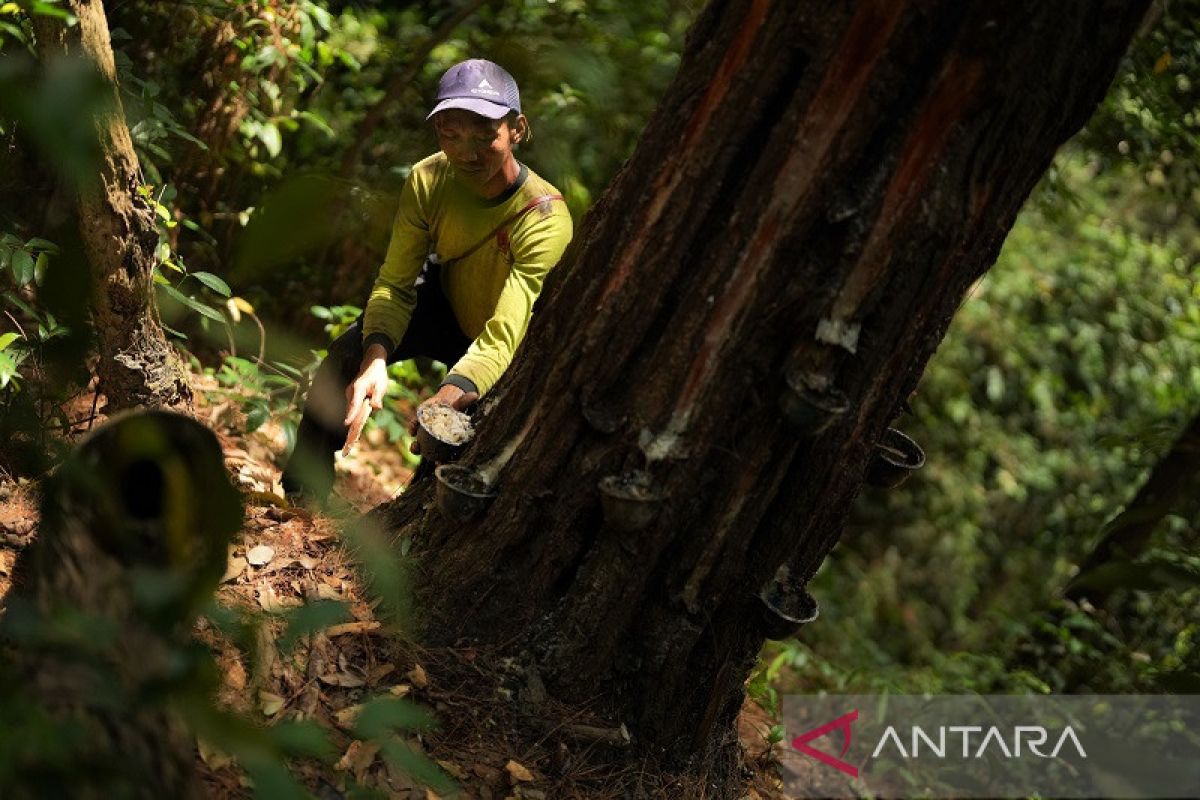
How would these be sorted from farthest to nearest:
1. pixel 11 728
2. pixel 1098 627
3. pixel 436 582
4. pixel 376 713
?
pixel 1098 627 → pixel 436 582 → pixel 376 713 → pixel 11 728

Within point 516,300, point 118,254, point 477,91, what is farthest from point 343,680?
point 477,91

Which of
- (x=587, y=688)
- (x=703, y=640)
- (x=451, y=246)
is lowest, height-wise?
(x=587, y=688)

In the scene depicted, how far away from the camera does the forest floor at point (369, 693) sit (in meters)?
2.45

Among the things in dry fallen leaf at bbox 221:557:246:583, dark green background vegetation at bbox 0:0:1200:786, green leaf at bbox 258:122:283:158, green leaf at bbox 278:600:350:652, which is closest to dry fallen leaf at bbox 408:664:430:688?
dry fallen leaf at bbox 221:557:246:583

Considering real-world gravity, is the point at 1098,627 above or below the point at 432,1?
below

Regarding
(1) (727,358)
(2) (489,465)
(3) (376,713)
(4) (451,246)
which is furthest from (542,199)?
(3) (376,713)

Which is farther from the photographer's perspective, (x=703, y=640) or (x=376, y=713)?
(x=703, y=640)

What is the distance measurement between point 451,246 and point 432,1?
250cm

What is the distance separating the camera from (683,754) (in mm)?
2805

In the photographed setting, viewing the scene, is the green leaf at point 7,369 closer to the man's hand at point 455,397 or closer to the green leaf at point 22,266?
the green leaf at point 22,266

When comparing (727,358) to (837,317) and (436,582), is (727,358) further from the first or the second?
(436,582)

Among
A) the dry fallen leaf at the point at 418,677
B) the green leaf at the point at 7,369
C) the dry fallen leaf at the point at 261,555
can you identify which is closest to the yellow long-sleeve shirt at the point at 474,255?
the dry fallen leaf at the point at 261,555

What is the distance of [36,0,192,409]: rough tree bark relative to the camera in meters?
2.84

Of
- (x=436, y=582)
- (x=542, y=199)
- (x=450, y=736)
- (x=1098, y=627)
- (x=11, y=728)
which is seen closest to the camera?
(x=11, y=728)
